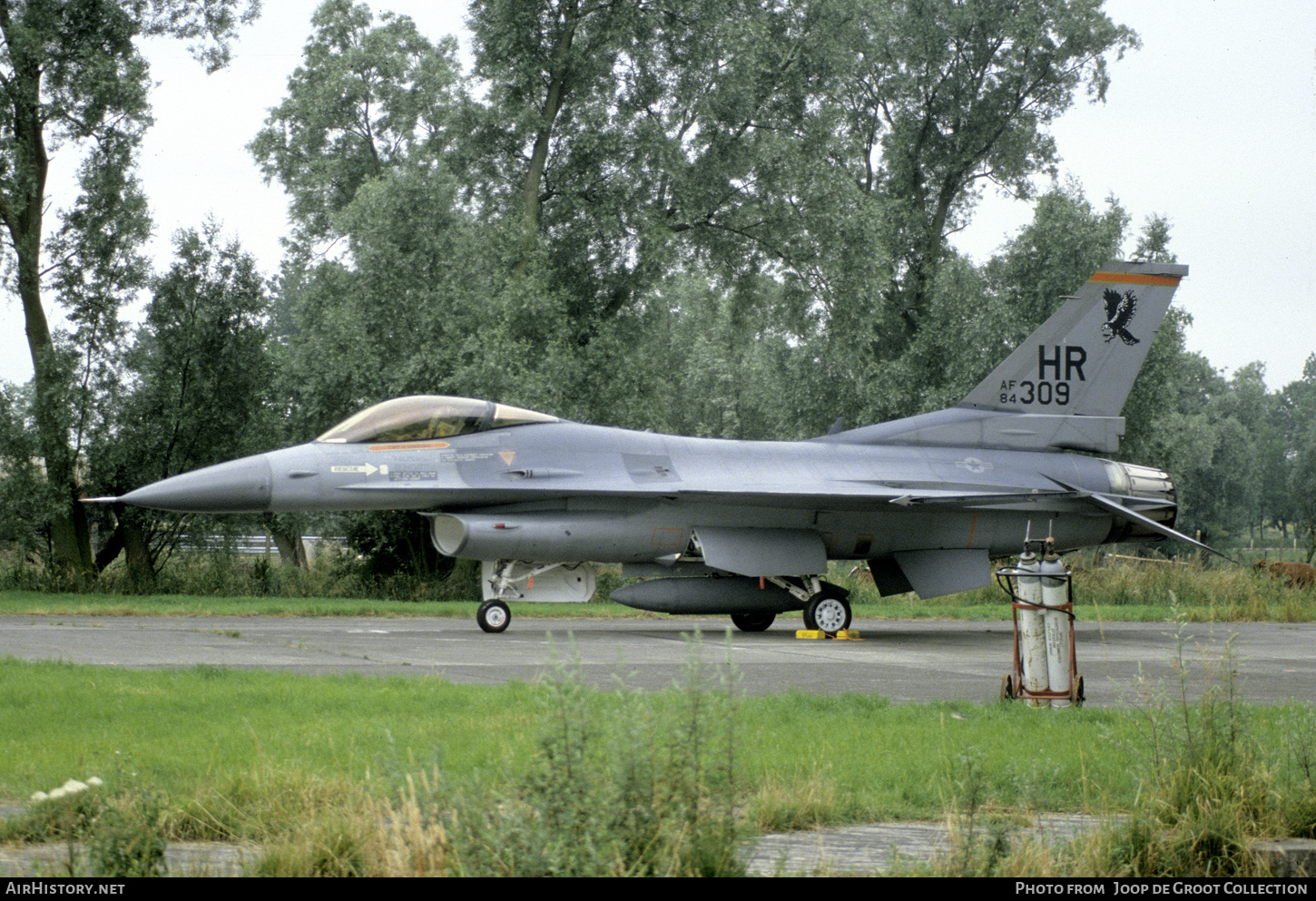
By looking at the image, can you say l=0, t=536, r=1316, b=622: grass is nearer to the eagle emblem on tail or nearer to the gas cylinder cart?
the eagle emblem on tail

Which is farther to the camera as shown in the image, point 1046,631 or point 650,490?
point 650,490

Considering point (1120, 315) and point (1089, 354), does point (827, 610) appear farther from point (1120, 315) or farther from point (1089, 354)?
point (1120, 315)

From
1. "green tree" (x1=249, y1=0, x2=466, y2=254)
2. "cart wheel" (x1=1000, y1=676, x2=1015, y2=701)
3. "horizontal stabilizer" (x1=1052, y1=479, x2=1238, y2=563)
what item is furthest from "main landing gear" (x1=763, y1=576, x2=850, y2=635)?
"green tree" (x1=249, y1=0, x2=466, y2=254)

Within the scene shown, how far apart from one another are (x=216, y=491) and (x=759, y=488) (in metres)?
6.33

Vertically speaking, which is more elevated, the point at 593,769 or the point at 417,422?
the point at 417,422

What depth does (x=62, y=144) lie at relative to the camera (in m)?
23.3

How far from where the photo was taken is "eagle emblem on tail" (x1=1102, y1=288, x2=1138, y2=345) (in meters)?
17.0

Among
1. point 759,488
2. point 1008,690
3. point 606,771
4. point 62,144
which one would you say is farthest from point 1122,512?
point 62,144

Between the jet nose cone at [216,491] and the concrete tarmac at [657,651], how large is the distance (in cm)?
138

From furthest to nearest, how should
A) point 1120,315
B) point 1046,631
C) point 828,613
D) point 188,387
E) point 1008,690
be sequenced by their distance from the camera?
point 188,387 < point 1120,315 < point 828,613 < point 1008,690 < point 1046,631

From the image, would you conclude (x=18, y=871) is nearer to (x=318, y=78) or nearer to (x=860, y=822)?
(x=860, y=822)

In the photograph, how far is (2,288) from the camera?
74.5 ft

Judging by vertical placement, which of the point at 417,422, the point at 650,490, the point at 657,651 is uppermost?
the point at 417,422

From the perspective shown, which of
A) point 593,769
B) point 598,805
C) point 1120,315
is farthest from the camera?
point 1120,315
